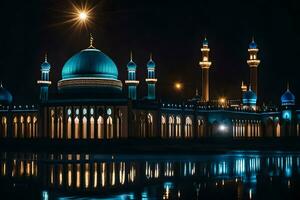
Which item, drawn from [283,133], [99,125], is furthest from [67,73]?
[283,133]

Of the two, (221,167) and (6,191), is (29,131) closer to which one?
(221,167)

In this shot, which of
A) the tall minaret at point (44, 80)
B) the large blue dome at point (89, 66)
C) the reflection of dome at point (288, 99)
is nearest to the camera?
the large blue dome at point (89, 66)

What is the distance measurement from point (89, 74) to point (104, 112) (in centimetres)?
870

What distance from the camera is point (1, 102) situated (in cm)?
9238

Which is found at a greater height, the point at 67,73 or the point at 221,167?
the point at 67,73

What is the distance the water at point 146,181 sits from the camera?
19.5m

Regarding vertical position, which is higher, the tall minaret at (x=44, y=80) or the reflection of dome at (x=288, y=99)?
the tall minaret at (x=44, y=80)

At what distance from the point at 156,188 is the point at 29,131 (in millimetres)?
67704

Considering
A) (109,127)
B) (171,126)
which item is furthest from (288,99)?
(109,127)

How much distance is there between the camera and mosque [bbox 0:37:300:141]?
72812 mm

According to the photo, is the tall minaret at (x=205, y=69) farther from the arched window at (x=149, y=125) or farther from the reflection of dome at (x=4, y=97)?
the reflection of dome at (x=4, y=97)

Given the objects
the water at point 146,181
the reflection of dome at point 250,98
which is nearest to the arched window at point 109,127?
the water at point 146,181

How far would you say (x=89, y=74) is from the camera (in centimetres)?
Answer: 7888

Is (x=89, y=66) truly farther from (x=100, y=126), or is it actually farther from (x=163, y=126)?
(x=163, y=126)
